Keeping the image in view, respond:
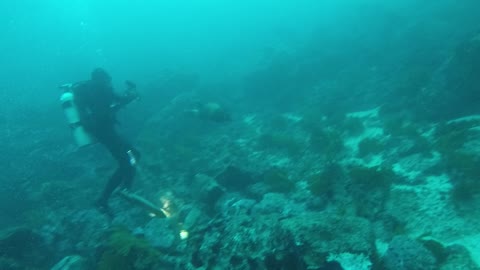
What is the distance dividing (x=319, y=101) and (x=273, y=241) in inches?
441

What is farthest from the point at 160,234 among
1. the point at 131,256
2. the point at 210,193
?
the point at 210,193

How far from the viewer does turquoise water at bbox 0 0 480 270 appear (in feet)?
13.4

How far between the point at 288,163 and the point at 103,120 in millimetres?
5087

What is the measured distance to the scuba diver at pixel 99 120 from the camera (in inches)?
325

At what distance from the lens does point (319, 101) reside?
14.0 meters

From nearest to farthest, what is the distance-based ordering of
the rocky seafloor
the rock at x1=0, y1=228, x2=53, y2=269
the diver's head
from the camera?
1. the rocky seafloor
2. the rock at x1=0, y1=228, x2=53, y2=269
3. the diver's head

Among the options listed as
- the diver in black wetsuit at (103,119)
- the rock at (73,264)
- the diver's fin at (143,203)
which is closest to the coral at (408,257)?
the rock at (73,264)

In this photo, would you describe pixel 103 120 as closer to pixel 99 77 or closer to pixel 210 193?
pixel 99 77

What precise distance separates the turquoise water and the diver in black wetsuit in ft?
2.62

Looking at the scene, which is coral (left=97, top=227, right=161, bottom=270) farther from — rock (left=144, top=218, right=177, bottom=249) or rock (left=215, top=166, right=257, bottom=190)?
rock (left=215, top=166, right=257, bottom=190)

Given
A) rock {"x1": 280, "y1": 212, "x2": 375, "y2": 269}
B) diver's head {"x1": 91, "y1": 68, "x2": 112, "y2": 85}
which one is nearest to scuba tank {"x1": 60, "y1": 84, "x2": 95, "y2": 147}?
diver's head {"x1": 91, "y1": 68, "x2": 112, "y2": 85}

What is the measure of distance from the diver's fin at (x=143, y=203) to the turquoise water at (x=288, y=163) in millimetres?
136

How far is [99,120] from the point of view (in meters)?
8.23

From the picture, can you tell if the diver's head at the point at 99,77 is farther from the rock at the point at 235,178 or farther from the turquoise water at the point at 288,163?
the rock at the point at 235,178
